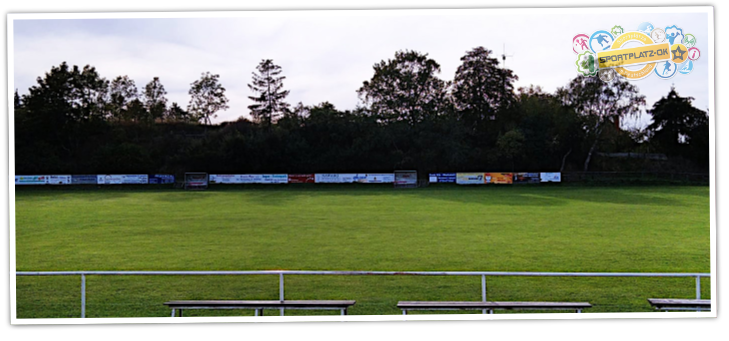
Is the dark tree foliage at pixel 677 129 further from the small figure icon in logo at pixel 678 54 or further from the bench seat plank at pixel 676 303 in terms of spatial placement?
the bench seat plank at pixel 676 303

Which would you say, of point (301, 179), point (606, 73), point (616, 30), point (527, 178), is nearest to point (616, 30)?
point (616, 30)

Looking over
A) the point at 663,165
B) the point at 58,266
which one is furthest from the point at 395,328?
the point at 663,165

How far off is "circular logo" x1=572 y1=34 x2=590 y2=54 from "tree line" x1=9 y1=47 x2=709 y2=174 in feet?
88.1

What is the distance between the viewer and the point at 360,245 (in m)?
14.3

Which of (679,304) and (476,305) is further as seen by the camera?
(679,304)

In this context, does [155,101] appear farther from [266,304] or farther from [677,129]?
[266,304]

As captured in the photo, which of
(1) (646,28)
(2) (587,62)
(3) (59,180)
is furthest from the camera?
(3) (59,180)

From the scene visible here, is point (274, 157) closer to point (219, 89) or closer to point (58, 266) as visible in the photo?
point (219, 89)

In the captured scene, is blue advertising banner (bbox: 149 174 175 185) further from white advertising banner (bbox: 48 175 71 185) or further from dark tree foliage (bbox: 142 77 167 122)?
dark tree foliage (bbox: 142 77 167 122)

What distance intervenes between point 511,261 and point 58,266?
8728 mm

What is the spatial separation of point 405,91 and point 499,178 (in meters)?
9.33

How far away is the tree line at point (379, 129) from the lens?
3734 centimetres

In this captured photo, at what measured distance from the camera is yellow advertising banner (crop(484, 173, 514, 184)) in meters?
35.8

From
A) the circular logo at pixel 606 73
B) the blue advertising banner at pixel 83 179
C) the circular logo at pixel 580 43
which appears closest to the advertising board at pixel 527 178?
the blue advertising banner at pixel 83 179
